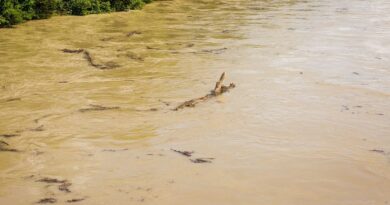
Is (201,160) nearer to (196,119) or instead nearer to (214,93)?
(196,119)

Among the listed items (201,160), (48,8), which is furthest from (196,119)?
(48,8)

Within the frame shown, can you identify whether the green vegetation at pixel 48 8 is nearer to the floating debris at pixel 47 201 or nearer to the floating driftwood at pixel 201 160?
the floating driftwood at pixel 201 160

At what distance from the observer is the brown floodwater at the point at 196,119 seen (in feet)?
13.4

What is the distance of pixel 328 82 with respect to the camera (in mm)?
7492

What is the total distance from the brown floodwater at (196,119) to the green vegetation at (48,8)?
1.00 metres

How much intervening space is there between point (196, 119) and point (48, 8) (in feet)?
33.4

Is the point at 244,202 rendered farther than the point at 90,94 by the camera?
No

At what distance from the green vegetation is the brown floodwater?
1004mm

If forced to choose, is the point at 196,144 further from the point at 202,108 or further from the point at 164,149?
the point at 202,108

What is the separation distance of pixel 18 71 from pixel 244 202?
19.3ft

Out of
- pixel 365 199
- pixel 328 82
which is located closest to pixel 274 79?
pixel 328 82

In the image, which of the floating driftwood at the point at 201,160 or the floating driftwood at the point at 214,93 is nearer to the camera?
the floating driftwood at the point at 201,160

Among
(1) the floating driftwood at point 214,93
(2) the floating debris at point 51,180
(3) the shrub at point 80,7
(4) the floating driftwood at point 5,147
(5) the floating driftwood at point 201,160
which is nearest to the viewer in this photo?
(2) the floating debris at point 51,180

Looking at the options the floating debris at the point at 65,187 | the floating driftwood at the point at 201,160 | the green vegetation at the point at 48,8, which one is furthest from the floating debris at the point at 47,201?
the green vegetation at the point at 48,8
